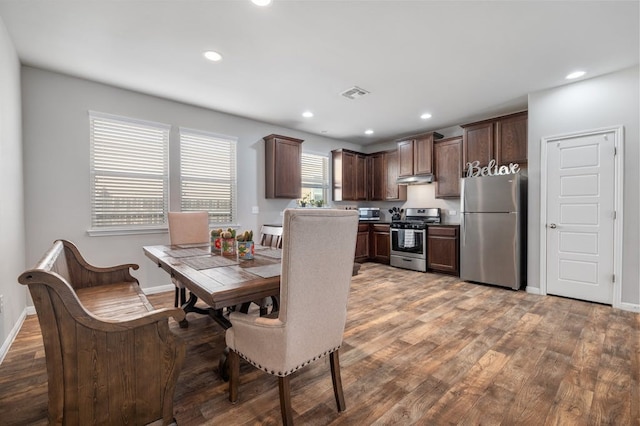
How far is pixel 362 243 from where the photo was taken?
5875 millimetres

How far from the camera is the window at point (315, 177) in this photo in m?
5.67

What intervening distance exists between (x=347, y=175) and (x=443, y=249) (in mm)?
2392

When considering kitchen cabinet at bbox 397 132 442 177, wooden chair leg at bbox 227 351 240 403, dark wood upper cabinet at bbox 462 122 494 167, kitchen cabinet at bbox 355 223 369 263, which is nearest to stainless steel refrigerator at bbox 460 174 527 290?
dark wood upper cabinet at bbox 462 122 494 167

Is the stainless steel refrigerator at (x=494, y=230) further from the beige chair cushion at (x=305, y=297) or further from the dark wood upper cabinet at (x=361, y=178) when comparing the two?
the beige chair cushion at (x=305, y=297)

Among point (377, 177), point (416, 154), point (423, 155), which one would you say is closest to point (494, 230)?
point (423, 155)

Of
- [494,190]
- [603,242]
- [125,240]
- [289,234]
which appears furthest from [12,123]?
[603,242]

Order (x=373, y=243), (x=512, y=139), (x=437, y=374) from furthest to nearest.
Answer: (x=373, y=243) < (x=512, y=139) < (x=437, y=374)

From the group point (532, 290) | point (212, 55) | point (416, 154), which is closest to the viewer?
point (212, 55)

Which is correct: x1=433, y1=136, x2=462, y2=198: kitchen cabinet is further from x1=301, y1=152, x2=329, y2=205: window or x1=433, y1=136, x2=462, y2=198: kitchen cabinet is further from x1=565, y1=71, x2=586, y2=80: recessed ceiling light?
x1=301, y1=152, x2=329, y2=205: window

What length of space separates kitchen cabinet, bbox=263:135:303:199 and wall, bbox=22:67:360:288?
1423 mm

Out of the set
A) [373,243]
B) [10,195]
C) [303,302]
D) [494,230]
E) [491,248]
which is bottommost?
[373,243]

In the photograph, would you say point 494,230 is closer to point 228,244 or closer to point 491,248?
point 491,248

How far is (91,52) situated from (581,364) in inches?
193

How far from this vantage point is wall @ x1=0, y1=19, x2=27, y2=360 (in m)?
2.22
